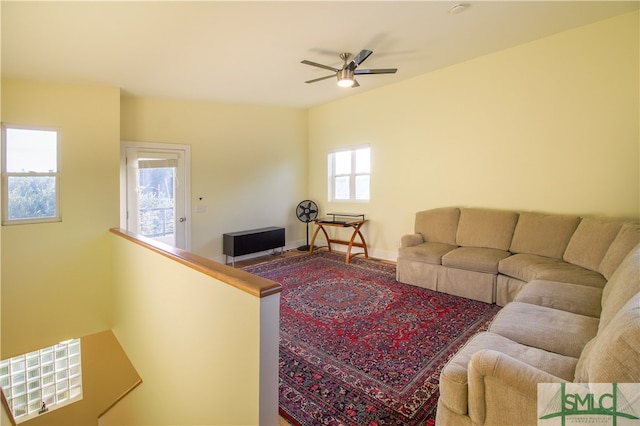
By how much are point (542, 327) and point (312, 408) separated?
149 centimetres

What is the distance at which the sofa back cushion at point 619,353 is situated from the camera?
1.04 metres

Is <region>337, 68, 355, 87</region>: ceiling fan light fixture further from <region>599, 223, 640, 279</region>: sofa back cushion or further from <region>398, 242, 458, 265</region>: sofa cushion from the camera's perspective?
<region>599, 223, 640, 279</region>: sofa back cushion

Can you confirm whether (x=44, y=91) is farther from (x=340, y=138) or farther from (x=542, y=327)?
(x=542, y=327)

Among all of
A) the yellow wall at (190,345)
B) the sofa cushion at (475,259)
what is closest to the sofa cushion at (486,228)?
the sofa cushion at (475,259)

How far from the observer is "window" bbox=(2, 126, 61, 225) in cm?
353

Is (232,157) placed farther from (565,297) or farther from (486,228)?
(565,297)

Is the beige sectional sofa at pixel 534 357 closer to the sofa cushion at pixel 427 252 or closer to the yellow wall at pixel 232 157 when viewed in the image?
the sofa cushion at pixel 427 252

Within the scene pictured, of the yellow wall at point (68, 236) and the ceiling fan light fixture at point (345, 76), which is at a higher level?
the ceiling fan light fixture at point (345, 76)

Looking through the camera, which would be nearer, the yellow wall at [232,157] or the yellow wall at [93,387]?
the yellow wall at [93,387]

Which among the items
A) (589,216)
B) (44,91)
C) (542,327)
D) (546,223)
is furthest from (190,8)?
(589,216)

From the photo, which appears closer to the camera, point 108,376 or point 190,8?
point 190,8

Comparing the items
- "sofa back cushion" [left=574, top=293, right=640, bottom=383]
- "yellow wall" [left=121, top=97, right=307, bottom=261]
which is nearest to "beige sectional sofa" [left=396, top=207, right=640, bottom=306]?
"sofa back cushion" [left=574, top=293, right=640, bottom=383]

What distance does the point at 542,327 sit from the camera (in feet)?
6.27

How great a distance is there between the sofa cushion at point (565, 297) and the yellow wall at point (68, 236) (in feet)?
15.2
